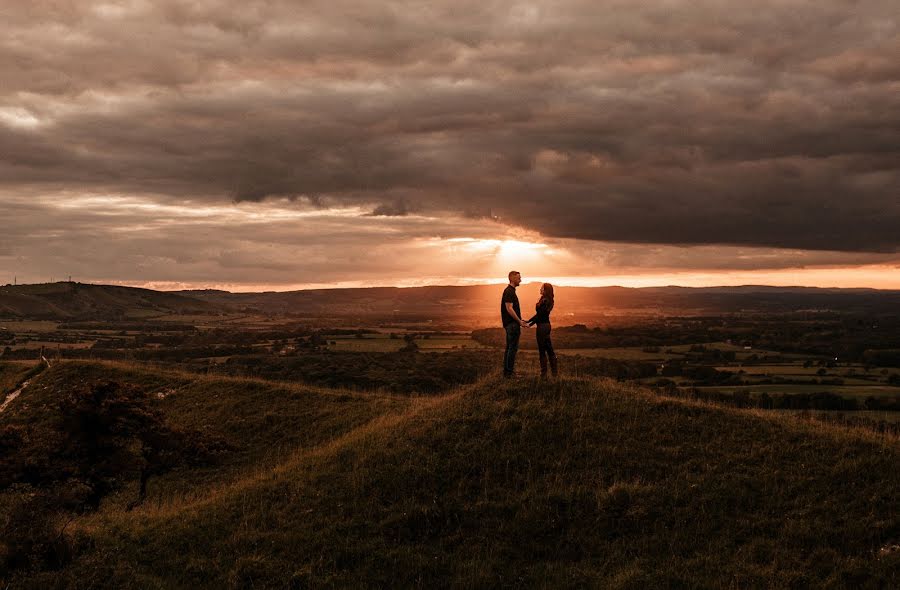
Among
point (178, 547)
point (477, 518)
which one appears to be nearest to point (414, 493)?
point (477, 518)

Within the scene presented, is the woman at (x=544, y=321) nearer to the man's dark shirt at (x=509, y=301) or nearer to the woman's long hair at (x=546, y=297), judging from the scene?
the woman's long hair at (x=546, y=297)

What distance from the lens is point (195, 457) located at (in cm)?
2286

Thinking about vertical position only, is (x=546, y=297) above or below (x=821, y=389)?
above

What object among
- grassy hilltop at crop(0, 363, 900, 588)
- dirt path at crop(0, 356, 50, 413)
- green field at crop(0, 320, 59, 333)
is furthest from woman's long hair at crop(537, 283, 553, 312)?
green field at crop(0, 320, 59, 333)

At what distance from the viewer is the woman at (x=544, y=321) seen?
2191 centimetres

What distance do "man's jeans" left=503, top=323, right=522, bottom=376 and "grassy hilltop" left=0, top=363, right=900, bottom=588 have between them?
859 millimetres

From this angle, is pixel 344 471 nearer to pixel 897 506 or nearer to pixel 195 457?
pixel 195 457

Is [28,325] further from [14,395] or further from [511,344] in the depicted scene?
[511,344]

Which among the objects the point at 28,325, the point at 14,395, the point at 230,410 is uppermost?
the point at 230,410

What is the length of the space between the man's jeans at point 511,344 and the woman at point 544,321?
715mm

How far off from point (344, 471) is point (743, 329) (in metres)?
143

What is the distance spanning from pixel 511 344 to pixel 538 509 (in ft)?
25.3

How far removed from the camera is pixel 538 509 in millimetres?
16203

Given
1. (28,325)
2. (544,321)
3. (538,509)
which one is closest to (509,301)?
(544,321)
